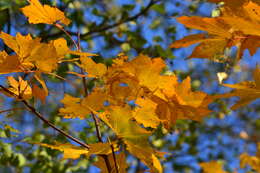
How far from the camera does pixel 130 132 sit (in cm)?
47

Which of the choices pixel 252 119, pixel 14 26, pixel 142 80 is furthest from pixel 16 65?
pixel 252 119

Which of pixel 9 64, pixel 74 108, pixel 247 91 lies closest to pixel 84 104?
pixel 74 108

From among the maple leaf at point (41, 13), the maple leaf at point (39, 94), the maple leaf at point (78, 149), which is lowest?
the maple leaf at point (78, 149)

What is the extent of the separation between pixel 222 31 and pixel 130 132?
22 cm

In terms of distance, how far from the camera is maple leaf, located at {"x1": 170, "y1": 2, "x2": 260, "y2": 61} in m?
0.41

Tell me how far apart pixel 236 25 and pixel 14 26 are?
4.35 ft

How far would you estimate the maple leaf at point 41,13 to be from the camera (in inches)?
22.2

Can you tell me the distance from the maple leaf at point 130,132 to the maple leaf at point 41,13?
24cm

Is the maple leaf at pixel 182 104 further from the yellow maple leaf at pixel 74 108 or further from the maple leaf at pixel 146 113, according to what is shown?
the yellow maple leaf at pixel 74 108

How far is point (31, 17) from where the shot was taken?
0.58m

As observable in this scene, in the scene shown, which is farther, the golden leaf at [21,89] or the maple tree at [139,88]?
the golden leaf at [21,89]

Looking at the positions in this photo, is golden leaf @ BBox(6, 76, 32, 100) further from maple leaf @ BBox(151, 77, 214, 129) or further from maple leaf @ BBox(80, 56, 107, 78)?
maple leaf @ BBox(151, 77, 214, 129)

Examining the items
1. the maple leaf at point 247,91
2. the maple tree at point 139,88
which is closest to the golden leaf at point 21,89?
the maple tree at point 139,88

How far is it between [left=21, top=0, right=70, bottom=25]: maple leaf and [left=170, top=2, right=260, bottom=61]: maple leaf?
0.24 metres
